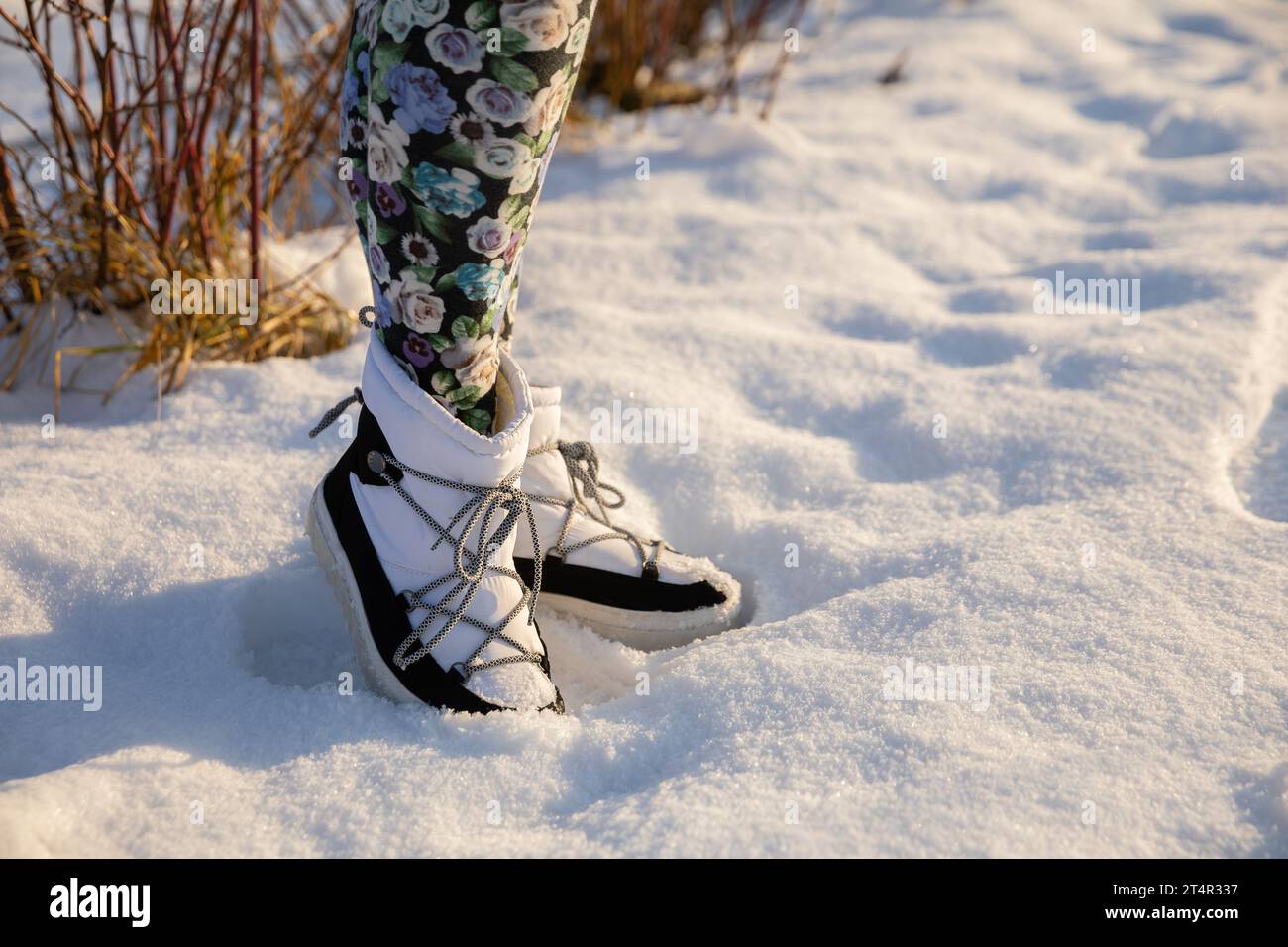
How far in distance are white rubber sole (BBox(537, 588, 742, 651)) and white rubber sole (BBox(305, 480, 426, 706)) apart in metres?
0.23

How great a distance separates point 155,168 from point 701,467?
1015mm

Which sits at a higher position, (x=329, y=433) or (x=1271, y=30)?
(x=1271, y=30)

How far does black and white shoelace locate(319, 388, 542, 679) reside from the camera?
0.97 meters

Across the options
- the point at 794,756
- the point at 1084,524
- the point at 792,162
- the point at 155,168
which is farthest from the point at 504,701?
the point at 792,162

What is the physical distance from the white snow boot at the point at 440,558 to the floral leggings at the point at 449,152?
0.18 feet

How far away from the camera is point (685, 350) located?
1.69 meters

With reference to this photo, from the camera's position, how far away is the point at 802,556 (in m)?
1.25

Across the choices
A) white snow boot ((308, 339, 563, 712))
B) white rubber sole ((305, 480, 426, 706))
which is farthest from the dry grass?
white snow boot ((308, 339, 563, 712))

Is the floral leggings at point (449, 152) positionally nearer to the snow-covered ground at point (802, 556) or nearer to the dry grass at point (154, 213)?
the snow-covered ground at point (802, 556)

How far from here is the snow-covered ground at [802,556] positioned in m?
0.86

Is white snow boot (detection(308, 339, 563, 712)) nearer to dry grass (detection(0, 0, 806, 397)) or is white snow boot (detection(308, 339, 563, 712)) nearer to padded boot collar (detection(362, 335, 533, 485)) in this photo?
padded boot collar (detection(362, 335, 533, 485))

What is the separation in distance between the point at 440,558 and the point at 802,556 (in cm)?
48

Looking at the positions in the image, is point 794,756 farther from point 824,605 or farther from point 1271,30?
point 1271,30

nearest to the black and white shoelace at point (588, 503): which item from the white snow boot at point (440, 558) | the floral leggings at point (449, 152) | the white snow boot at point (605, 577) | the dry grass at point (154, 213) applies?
the white snow boot at point (605, 577)
